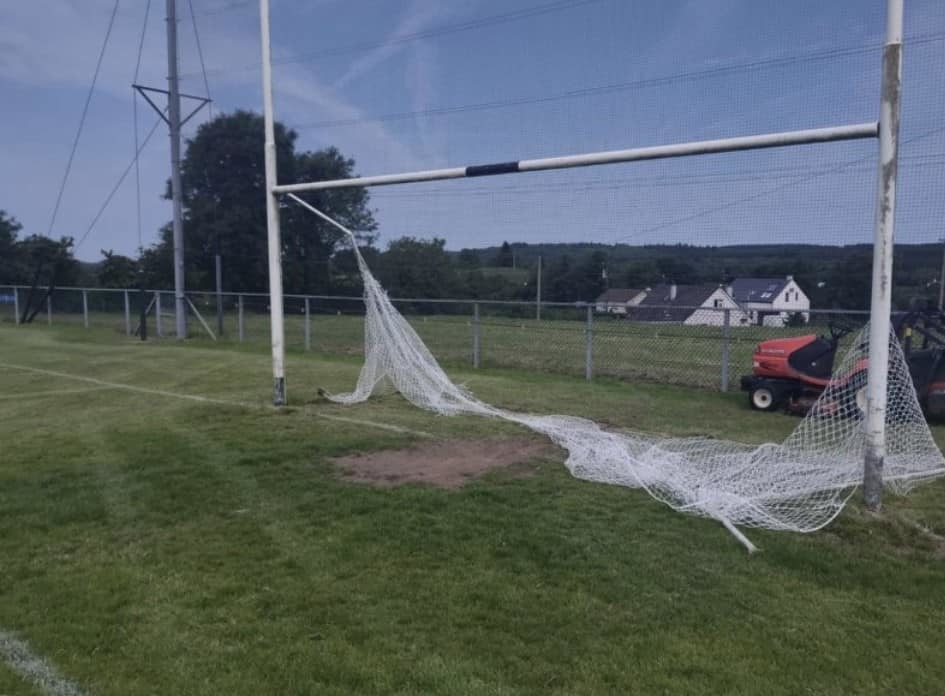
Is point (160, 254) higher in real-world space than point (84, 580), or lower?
higher

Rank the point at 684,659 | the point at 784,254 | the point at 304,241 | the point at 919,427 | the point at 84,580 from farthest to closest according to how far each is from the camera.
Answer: the point at 304,241, the point at 784,254, the point at 919,427, the point at 84,580, the point at 684,659

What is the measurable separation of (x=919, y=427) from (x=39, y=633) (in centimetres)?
668

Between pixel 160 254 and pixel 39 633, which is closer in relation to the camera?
pixel 39 633

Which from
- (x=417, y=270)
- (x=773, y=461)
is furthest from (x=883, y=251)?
(x=417, y=270)

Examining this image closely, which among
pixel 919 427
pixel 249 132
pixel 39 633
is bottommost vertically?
pixel 39 633

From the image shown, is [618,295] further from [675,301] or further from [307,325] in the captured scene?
[307,325]

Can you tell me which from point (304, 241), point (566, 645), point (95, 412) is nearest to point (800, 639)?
point (566, 645)

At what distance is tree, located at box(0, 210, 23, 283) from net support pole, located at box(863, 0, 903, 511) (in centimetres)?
4638

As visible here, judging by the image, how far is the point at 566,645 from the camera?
3312 mm

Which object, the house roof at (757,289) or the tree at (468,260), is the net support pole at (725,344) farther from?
the tree at (468,260)

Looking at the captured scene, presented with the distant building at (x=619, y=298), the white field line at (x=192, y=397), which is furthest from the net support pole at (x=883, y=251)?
the distant building at (x=619, y=298)

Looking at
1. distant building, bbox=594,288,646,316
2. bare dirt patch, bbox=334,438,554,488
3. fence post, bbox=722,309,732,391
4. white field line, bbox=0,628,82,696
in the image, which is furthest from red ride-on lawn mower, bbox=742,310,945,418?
white field line, bbox=0,628,82,696

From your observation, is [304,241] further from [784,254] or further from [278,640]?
[278,640]

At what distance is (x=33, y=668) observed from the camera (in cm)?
313
